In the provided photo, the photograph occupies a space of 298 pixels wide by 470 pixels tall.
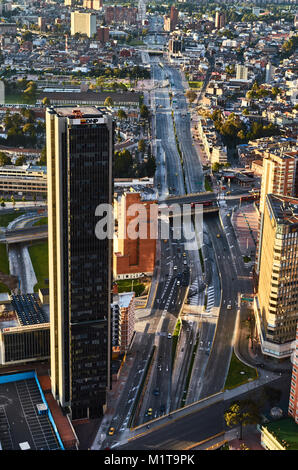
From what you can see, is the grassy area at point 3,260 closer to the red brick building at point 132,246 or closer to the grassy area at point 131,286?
the red brick building at point 132,246

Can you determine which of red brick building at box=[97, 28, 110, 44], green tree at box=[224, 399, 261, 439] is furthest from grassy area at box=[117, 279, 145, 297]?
red brick building at box=[97, 28, 110, 44]

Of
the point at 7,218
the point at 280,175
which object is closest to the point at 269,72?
the point at 7,218

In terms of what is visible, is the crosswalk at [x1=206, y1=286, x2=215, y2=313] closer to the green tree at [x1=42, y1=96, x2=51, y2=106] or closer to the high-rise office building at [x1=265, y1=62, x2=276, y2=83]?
the green tree at [x1=42, y1=96, x2=51, y2=106]

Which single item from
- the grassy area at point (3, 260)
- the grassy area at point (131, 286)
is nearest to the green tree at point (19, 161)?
the grassy area at point (3, 260)

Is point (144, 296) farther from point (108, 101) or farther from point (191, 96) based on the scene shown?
point (191, 96)

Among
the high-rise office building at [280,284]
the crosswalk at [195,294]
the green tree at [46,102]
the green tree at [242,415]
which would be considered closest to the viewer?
the green tree at [242,415]
